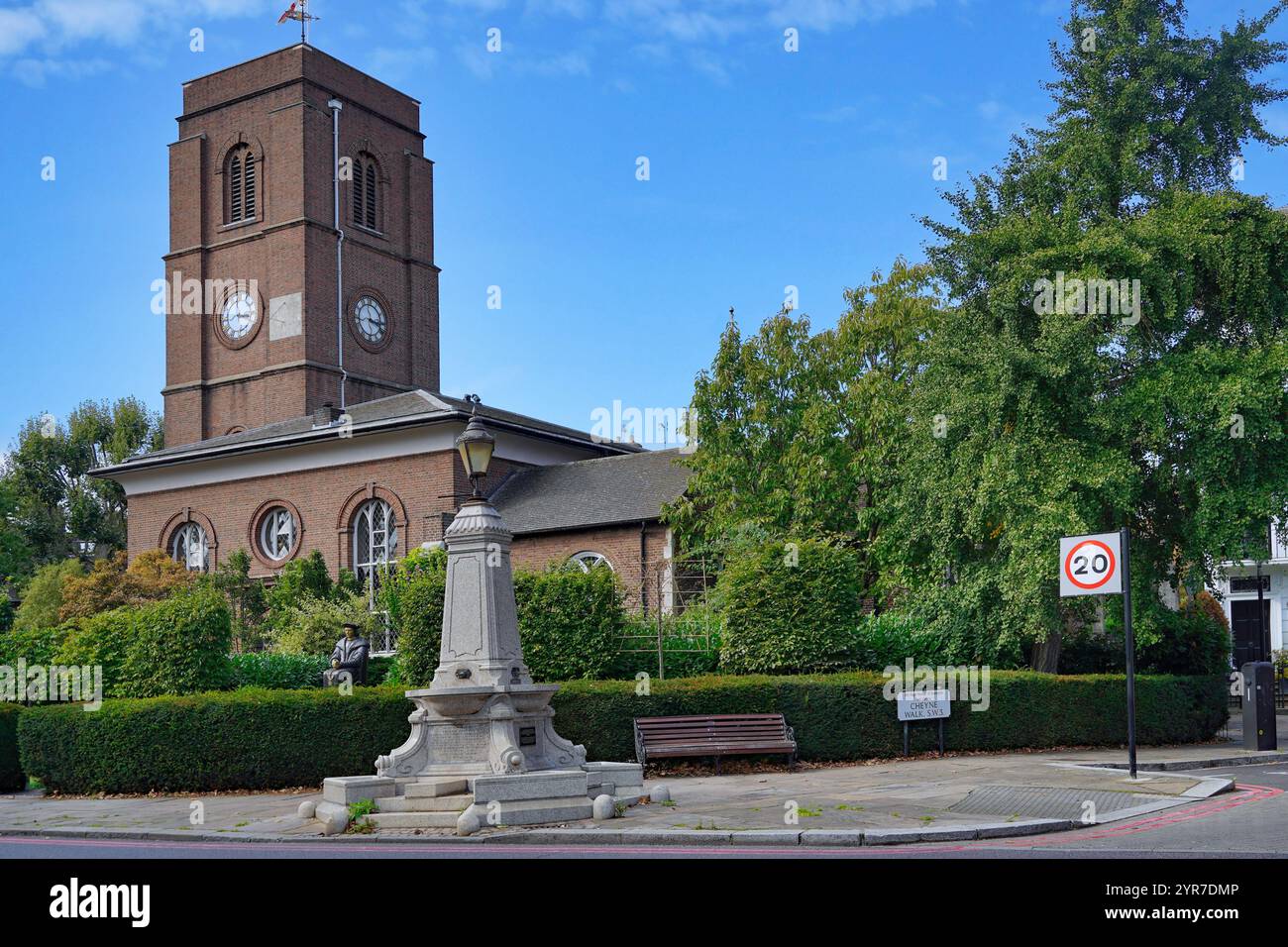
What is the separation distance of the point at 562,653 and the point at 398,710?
144 inches

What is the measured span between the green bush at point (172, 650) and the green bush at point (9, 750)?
1789 mm

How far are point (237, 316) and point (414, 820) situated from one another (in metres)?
43.0

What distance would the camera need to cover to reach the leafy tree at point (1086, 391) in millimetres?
21625

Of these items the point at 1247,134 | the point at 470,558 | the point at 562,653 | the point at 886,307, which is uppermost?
the point at 1247,134

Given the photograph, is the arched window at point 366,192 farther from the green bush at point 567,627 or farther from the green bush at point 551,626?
the green bush at point 567,627

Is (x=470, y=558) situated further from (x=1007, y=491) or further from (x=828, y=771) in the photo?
(x=1007, y=491)

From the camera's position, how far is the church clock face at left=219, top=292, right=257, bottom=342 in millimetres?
51844

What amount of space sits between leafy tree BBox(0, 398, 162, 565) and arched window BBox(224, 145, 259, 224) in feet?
62.0

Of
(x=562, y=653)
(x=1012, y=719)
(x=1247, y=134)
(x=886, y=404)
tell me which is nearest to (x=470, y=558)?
(x=562, y=653)

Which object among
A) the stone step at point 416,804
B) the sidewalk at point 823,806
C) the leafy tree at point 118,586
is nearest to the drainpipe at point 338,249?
the leafy tree at point 118,586

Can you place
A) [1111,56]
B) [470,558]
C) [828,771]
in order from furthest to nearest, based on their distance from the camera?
1. [1111,56]
2. [828,771]
3. [470,558]

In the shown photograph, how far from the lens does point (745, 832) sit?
11.7m

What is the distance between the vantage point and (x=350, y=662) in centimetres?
2212

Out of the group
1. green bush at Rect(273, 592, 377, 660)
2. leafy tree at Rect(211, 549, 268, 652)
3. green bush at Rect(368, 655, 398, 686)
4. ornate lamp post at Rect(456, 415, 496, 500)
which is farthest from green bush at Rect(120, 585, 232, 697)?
leafy tree at Rect(211, 549, 268, 652)
